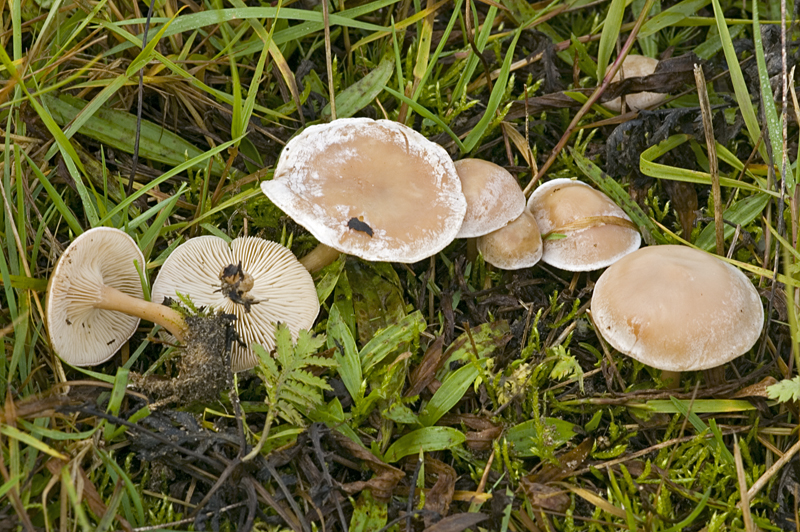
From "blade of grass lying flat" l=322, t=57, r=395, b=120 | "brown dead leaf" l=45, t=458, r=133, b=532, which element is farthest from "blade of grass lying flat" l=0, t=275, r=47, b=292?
"blade of grass lying flat" l=322, t=57, r=395, b=120

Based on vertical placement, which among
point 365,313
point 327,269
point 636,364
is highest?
point 327,269

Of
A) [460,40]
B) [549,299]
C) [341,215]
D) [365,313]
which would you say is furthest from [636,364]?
[460,40]

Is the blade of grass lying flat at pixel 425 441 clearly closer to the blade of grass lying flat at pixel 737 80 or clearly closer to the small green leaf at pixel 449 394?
the small green leaf at pixel 449 394

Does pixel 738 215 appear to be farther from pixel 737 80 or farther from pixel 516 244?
pixel 516 244

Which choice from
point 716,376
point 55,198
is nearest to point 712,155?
point 716,376

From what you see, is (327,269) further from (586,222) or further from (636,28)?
(636,28)

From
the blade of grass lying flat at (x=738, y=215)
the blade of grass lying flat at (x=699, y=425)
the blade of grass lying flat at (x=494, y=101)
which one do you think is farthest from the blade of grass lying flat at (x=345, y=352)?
the blade of grass lying flat at (x=738, y=215)
